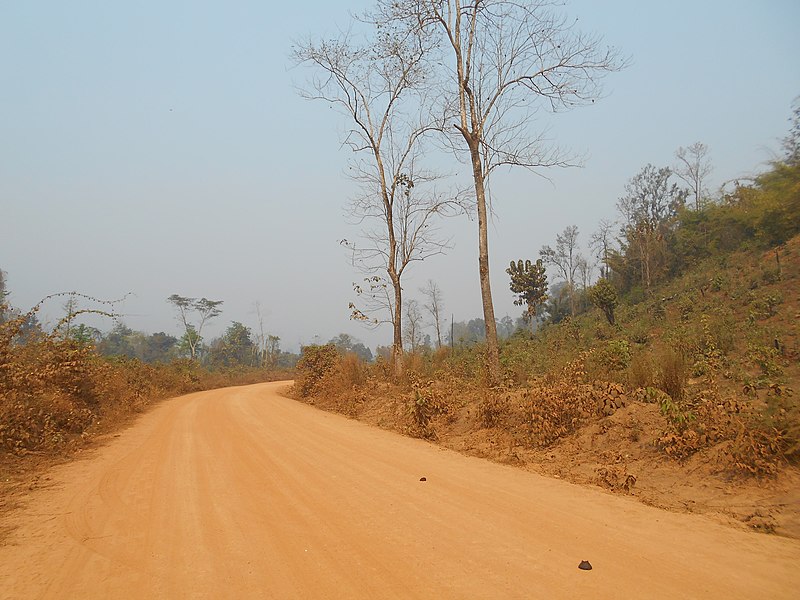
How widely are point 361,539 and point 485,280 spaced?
8.03 meters

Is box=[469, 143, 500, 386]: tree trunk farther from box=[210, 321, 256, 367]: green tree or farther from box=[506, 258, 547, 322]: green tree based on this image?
box=[210, 321, 256, 367]: green tree

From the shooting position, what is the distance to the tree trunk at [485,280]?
35.6 feet

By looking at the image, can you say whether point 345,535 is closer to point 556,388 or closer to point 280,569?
point 280,569

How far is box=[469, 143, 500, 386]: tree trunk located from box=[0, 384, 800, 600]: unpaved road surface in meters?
4.19

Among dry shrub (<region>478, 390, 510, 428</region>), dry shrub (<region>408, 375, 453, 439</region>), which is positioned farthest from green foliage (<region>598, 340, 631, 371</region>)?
dry shrub (<region>408, 375, 453, 439</region>)

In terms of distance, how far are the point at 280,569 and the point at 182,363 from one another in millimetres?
27597

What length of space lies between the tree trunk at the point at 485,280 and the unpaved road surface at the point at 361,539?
4.19 meters

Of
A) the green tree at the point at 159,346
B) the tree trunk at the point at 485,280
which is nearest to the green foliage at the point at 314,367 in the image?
the tree trunk at the point at 485,280

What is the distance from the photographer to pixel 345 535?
4.16m

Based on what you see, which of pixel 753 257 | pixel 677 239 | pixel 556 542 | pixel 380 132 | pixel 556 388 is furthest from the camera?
pixel 677 239

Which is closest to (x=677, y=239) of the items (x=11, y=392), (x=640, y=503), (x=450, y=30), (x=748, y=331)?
(x=748, y=331)

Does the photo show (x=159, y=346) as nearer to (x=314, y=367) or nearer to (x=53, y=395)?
(x=314, y=367)

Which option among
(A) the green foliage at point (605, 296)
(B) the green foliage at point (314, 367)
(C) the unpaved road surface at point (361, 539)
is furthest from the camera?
(A) the green foliage at point (605, 296)

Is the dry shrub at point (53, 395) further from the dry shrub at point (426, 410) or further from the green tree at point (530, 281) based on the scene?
the green tree at point (530, 281)
